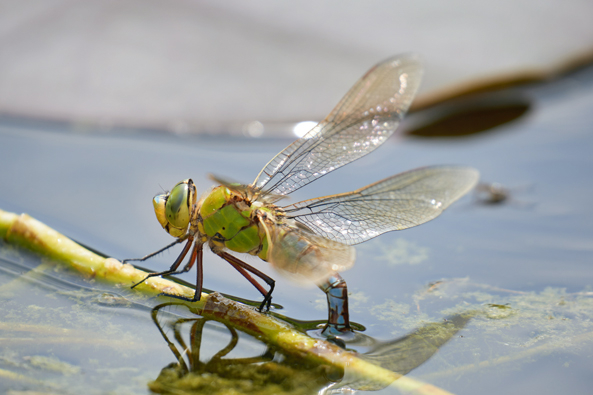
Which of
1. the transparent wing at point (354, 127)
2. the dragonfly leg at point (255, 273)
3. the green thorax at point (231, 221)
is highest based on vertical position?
the transparent wing at point (354, 127)

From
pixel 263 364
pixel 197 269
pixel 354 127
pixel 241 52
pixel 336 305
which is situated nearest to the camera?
pixel 263 364

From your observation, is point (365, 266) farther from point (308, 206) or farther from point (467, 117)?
point (467, 117)

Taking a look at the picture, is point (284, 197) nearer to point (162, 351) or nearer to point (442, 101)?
point (162, 351)

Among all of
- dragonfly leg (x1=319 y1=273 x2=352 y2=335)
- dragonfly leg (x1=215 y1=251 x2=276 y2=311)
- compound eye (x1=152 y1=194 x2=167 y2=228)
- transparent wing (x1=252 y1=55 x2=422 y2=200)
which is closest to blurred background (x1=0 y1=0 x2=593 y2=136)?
transparent wing (x1=252 y1=55 x2=422 y2=200)

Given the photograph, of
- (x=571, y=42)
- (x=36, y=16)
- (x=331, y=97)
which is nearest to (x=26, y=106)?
(x=36, y=16)

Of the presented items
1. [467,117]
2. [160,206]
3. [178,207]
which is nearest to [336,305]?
[178,207]

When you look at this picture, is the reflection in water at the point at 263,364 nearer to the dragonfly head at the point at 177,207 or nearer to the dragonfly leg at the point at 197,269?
the dragonfly leg at the point at 197,269

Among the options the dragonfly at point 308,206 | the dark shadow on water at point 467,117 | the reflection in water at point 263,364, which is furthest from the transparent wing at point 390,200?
the dark shadow on water at point 467,117
